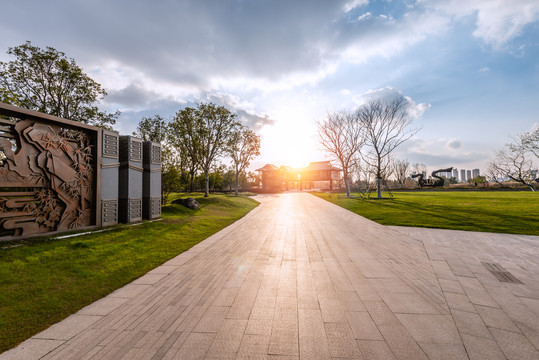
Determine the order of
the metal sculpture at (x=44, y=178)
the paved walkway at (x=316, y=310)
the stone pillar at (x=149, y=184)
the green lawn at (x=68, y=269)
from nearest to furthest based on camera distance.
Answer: the paved walkway at (x=316, y=310)
the green lawn at (x=68, y=269)
the metal sculpture at (x=44, y=178)
the stone pillar at (x=149, y=184)

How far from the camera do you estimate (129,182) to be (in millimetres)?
8703

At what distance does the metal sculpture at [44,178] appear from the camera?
570 cm

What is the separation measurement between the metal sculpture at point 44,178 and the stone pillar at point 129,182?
46.0 inches

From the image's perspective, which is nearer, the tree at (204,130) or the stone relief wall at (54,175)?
the stone relief wall at (54,175)

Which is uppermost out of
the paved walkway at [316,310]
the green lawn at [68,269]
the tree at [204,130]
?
the tree at [204,130]

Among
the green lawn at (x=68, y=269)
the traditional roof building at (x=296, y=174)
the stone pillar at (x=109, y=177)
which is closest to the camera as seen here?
the green lawn at (x=68, y=269)

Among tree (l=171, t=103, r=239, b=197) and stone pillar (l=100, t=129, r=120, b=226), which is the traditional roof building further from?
stone pillar (l=100, t=129, r=120, b=226)

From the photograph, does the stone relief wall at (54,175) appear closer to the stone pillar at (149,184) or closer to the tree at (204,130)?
the stone pillar at (149,184)

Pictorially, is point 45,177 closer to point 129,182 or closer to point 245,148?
point 129,182

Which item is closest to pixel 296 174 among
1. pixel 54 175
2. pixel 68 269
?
pixel 54 175

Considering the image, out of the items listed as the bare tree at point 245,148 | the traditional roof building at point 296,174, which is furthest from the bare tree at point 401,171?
the bare tree at point 245,148

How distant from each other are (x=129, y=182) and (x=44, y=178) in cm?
255

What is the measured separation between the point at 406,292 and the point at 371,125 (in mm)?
24664

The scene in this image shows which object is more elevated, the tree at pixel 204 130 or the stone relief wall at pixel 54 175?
the tree at pixel 204 130
